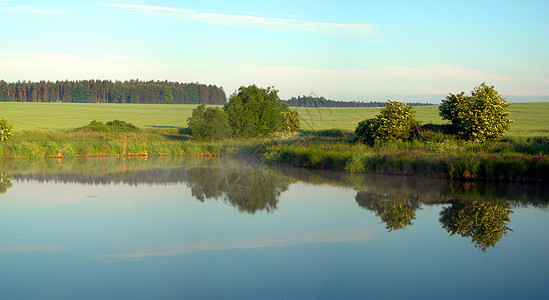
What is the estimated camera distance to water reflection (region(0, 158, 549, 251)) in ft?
35.9

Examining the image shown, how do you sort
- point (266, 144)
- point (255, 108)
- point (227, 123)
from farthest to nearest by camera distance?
point (255, 108) < point (227, 123) < point (266, 144)

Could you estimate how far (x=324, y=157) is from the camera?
20703 millimetres

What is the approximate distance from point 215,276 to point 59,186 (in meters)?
10.4

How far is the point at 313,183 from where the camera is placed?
16.9 metres

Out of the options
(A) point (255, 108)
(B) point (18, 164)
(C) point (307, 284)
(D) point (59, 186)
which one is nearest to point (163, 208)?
(D) point (59, 186)

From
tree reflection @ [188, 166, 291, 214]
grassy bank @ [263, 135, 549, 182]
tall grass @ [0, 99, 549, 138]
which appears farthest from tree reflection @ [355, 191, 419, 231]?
tall grass @ [0, 99, 549, 138]

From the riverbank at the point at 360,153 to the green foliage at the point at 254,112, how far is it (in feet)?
13.3

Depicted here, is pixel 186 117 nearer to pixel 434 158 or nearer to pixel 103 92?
pixel 434 158

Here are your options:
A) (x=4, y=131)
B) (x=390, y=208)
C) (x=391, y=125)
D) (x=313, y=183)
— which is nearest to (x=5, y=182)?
(x=313, y=183)

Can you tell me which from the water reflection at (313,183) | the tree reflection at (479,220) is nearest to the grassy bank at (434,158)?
the water reflection at (313,183)

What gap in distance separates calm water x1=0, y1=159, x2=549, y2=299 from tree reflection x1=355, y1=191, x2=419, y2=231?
4cm

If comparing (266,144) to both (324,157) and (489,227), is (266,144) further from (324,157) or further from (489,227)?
(489,227)

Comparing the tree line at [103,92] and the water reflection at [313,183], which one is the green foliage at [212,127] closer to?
the water reflection at [313,183]

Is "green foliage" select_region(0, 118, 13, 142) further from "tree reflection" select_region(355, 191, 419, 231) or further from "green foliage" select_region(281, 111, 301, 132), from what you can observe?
"green foliage" select_region(281, 111, 301, 132)
